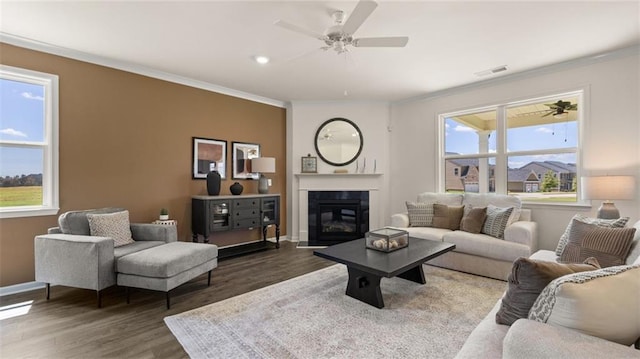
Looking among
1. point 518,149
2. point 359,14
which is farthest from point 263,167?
point 518,149

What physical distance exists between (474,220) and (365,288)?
1.98 m

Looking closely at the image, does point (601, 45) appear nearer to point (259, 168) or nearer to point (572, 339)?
point (572, 339)

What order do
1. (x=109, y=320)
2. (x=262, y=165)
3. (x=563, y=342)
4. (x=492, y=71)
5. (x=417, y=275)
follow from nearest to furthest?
(x=563, y=342) → (x=109, y=320) → (x=417, y=275) → (x=492, y=71) → (x=262, y=165)

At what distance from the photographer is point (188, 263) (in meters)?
2.71

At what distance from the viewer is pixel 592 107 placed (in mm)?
3434

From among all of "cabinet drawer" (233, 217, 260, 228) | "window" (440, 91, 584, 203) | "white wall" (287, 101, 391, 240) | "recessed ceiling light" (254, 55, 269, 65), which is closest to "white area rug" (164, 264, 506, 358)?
"cabinet drawer" (233, 217, 260, 228)

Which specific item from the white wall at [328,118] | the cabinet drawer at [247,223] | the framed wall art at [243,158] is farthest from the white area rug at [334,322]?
the white wall at [328,118]

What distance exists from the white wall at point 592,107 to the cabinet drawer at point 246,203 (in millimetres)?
2935

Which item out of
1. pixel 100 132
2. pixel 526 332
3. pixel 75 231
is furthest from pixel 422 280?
pixel 100 132

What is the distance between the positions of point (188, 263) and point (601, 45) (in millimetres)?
4925

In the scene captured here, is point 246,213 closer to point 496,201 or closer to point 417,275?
point 417,275

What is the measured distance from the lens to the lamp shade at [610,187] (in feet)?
9.55

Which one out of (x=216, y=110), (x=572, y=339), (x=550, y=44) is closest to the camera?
(x=572, y=339)

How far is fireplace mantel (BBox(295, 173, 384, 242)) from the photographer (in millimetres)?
5203
